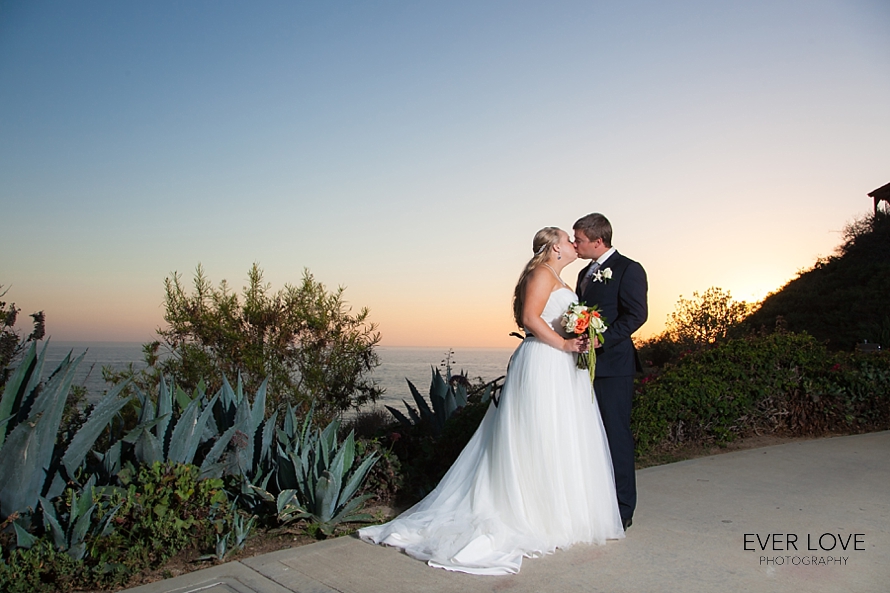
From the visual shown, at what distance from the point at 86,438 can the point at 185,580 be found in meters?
1.18

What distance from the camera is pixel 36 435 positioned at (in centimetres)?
416

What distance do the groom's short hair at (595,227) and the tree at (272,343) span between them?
695 centimetres

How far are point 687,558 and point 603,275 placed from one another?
2.03 m

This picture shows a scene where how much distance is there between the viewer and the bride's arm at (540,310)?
16.3ft

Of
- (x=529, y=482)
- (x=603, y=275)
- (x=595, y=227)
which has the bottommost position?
(x=529, y=482)

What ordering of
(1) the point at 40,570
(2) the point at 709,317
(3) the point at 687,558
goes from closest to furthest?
(1) the point at 40,570, (3) the point at 687,558, (2) the point at 709,317

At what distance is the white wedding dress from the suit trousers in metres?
0.17

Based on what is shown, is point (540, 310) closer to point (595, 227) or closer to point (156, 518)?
point (595, 227)

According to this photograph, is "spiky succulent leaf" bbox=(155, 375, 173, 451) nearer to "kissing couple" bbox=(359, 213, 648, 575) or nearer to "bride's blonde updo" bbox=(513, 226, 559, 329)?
"kissing couple" bbox=(359, 213, 648, 575)

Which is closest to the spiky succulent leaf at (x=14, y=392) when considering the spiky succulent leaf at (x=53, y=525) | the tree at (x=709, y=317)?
the spiky succulent leaf at (x=53, y=525)

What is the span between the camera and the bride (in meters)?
4.52

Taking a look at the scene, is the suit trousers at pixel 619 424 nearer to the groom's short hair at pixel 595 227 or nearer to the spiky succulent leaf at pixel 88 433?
the groom's short hair at pixel 595 227

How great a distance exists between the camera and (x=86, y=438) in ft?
14.5

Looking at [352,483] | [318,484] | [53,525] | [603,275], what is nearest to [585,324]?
[603,275]
